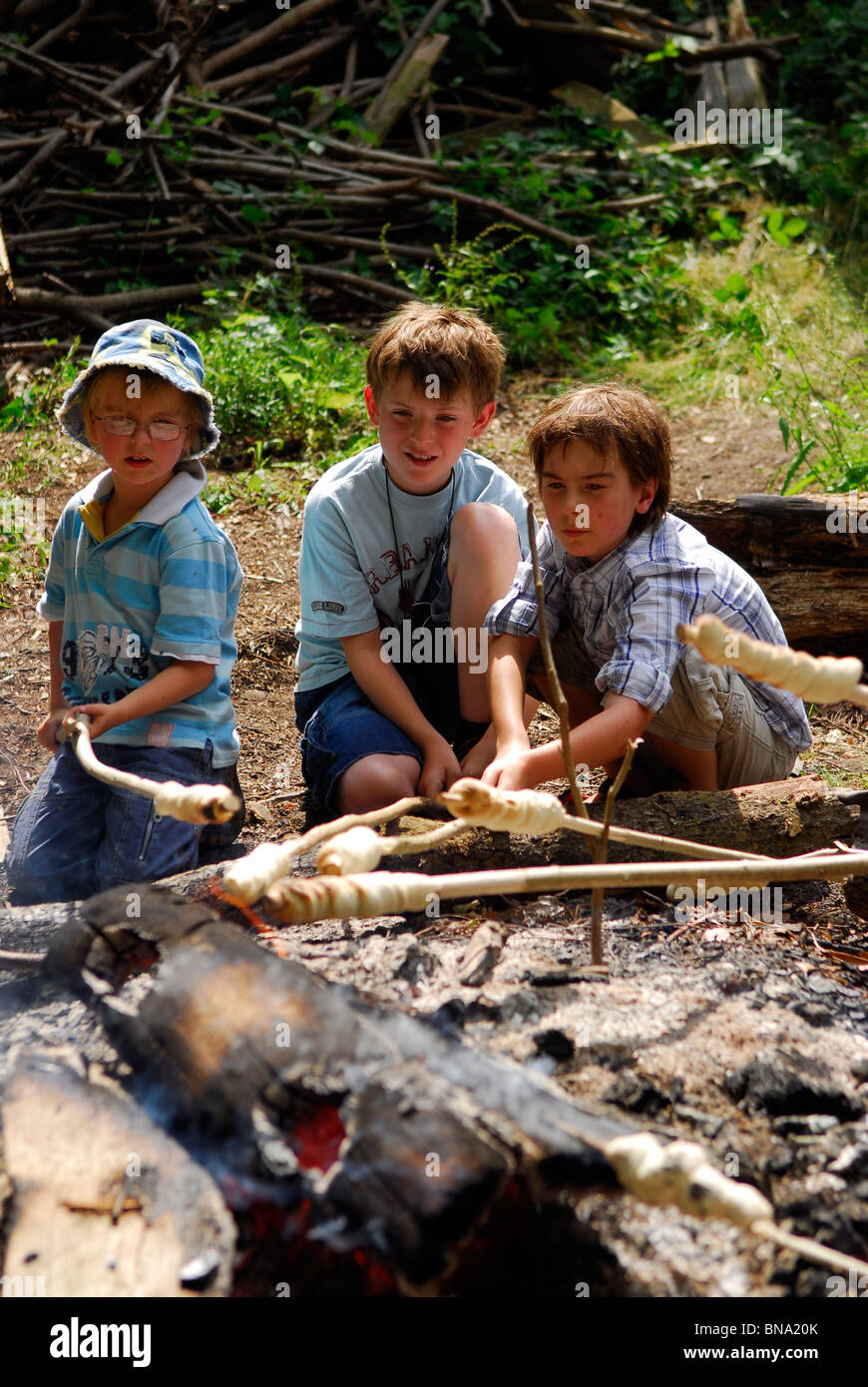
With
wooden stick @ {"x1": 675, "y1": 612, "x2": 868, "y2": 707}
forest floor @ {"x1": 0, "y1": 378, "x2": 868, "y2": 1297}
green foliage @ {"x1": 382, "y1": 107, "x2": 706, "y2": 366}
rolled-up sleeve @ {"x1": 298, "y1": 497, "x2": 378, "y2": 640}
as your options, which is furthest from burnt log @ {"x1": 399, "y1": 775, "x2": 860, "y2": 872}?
green foliage @ {"x1": 382, "y1": 107, "x2": 706, "y2": 366}

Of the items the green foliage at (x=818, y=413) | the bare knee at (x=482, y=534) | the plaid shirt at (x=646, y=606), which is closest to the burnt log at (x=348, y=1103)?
the plaid shirt at (x=646, y=606)

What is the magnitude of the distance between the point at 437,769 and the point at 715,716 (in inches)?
27.0

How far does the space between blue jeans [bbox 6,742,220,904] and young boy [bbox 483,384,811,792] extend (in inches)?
31.3

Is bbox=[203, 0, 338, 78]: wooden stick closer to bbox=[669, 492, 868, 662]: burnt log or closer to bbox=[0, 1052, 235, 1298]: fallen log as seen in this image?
bbox=[669, 492, 868, 662]: burnt log

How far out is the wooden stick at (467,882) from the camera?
1.20 metres

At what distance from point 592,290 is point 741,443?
5.84ft

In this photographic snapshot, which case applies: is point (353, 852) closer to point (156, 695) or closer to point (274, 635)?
point (156, 695)

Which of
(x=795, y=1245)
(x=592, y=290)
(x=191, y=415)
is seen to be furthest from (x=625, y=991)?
(x=592, y=290)

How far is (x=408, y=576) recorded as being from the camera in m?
2.98

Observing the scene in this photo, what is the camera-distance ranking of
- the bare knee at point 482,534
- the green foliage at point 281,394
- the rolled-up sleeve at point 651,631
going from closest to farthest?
1. the rolled-up sleeve at point 651,631
2. the bare knee at point 482,534
3. the green foliage at point 281,394

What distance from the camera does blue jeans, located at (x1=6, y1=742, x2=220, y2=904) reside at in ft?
8.34

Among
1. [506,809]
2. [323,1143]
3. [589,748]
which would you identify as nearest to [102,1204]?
[323,1143]

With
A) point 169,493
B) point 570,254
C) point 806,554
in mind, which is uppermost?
point 570,254

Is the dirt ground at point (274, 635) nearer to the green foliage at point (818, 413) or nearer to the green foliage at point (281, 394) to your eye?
the green foliage at point (818, 413)
